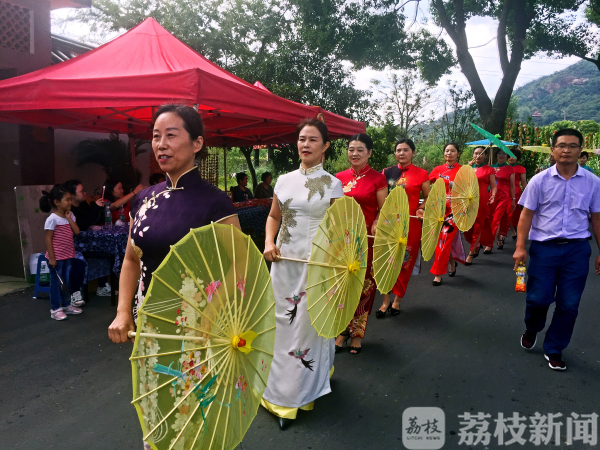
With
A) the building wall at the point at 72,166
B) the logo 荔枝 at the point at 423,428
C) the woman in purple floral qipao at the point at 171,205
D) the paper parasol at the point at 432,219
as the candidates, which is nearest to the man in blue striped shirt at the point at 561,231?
the paper parasol at the point at 432,219

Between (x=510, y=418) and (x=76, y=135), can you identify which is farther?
(x=76, y=135)

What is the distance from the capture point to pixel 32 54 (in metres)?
6.25

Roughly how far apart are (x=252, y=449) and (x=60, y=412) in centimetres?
134

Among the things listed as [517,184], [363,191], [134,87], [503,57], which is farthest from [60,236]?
[503,57]

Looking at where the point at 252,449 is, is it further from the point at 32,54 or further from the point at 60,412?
the point at 32,54

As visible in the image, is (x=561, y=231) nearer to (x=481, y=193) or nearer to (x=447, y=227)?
(x=447, y=227)

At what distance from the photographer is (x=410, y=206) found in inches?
187

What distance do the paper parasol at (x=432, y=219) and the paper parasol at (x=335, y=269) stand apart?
179 centimetres

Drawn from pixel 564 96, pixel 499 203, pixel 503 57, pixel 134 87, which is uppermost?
pixel 564 96

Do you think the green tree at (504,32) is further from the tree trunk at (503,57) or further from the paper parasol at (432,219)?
the paper parasol at (432,219)

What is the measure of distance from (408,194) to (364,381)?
7.12ft

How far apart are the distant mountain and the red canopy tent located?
74557 millimetres

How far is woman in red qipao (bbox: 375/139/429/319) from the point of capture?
467 centimetres

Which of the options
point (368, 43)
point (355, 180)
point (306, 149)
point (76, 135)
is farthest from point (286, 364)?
point (368, 43)
